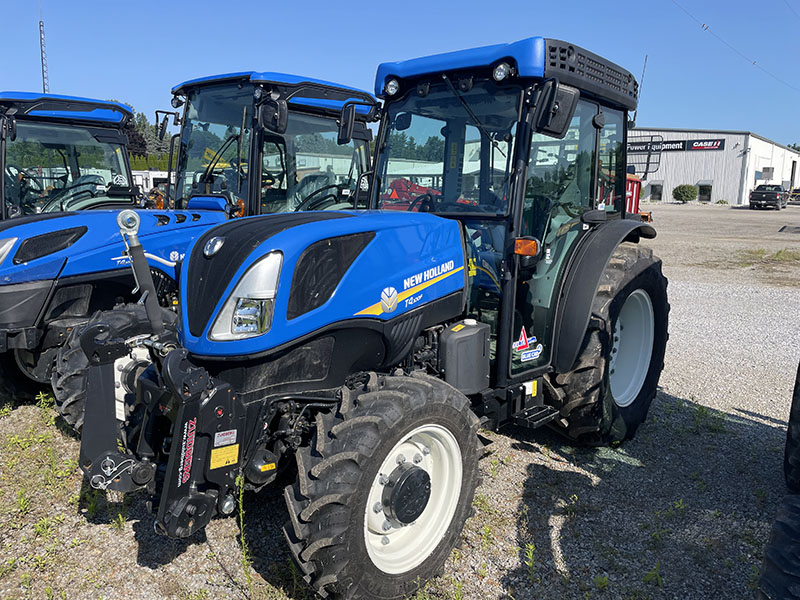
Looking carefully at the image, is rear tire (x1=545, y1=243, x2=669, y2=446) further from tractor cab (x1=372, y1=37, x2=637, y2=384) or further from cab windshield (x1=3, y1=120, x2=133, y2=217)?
cab windshield (x1=3, y1=120, x2=133, y2=217)

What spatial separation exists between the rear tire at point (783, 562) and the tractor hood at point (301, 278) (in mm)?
1694

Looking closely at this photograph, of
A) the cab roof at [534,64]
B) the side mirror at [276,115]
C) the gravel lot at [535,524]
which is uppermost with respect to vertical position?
the cab roof at [534,64]

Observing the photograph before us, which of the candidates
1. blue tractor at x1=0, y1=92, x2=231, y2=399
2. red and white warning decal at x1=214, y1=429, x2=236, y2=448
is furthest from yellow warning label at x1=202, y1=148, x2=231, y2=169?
red and white warning decal at x1=214, y1=429, x2=236, y2=448

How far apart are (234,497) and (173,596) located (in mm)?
579

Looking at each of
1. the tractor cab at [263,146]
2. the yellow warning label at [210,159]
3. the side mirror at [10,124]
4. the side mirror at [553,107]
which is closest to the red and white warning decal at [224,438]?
the side mirror at [553,107]

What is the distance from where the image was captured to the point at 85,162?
655 cm

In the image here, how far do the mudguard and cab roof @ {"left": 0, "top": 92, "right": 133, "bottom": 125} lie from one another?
544cm

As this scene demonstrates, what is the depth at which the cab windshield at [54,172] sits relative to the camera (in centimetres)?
621

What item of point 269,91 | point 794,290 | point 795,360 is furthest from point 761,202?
point 269,91

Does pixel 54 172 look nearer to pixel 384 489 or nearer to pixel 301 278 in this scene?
pixel 301 278

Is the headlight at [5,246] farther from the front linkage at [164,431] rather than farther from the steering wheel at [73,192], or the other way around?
the steering wheel at [73,192]

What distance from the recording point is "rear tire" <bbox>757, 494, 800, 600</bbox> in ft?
5.89

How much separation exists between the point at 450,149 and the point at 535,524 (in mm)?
2136

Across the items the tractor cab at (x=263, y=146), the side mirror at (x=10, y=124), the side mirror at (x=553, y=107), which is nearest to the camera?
the side mirror at (x=553, y=107)
